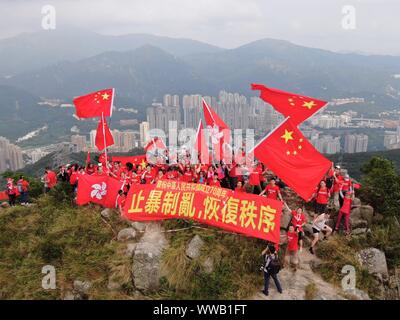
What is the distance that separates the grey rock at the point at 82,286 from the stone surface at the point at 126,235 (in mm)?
1808

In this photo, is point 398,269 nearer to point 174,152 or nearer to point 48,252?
point 174,152

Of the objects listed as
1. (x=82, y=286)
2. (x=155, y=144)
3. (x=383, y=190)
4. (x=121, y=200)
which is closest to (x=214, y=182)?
(x=121, y=200)

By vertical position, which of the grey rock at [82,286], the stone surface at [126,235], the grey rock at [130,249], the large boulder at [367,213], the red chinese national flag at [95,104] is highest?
the red chinese national flag at [95,104]

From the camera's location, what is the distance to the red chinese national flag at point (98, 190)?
43.1 ft

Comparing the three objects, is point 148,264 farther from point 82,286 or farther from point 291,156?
point 291,156

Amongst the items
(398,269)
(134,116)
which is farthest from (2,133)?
(398,269)

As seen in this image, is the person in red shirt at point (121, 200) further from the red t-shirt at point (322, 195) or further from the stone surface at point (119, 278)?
A: the red t-shirt at point (322, 195)

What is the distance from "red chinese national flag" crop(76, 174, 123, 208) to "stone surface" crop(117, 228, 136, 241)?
1791 millimetres

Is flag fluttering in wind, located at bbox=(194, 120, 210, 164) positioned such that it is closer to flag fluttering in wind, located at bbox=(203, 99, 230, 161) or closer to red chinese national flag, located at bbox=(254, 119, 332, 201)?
flag fluttering in wind, located at bbox=(203, 99, 230, 161)

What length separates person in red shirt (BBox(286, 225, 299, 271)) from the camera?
9.82 m

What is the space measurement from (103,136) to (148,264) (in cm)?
674

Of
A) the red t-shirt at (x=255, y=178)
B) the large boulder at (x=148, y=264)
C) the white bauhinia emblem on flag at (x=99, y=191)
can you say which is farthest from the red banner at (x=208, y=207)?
the white bauhinia emblem on flag at (x=99, y=191)

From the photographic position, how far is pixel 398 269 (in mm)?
11023
